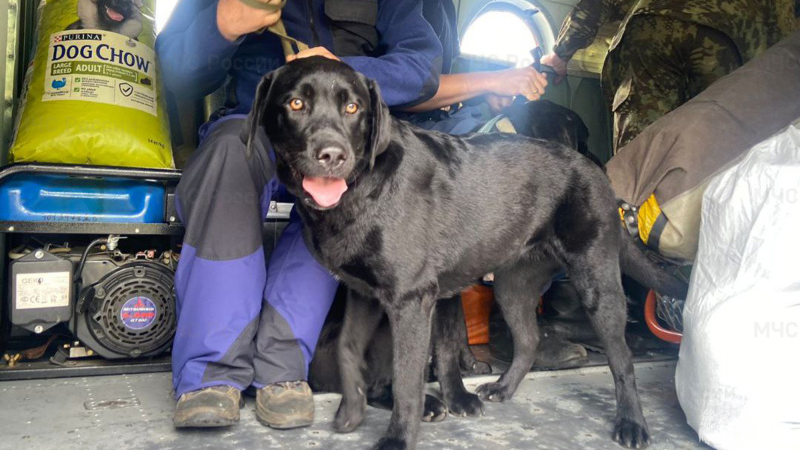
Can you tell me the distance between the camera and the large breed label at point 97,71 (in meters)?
2.44

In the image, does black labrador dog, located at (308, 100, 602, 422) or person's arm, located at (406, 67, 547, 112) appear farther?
person's arm, located at (406, 67, 547, 112)

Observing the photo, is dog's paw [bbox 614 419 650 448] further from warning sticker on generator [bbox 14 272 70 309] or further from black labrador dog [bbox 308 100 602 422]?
warning sticker on generator [bbox 14 272 70 309]

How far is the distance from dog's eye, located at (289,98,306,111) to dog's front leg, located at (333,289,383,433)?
0.63 meters

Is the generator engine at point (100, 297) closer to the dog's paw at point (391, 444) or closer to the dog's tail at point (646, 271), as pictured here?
the dog's paw at point (391, 444)

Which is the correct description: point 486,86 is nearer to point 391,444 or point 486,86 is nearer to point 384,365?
point 384,365

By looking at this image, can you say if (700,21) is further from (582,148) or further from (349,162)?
(349,162)

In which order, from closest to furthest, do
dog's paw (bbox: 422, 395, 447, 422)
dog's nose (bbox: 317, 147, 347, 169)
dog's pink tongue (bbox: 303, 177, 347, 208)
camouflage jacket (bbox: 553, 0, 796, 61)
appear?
dog's nose (bbox: 317, 147, 347, 169) < dog's pink tongue (bbox: 303, 177, 347, 208) < dog's paw (bbox: 422, 395, 447, 422) < camouflage jacket (bbox: 553, 0, 796, 61)

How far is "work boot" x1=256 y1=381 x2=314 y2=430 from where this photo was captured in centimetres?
191

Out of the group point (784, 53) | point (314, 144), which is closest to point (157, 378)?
point (314, 144)

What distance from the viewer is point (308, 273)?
2.20 meters

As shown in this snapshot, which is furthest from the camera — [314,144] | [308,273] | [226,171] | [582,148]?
[582,148]

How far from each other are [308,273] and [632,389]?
3.60 ft

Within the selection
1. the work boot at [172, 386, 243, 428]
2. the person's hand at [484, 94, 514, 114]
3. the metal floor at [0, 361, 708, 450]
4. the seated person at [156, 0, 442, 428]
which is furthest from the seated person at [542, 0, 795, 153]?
the work boot at [172, 386, 243, 428]

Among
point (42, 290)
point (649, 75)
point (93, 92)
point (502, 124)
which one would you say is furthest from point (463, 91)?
point (42, 290)
